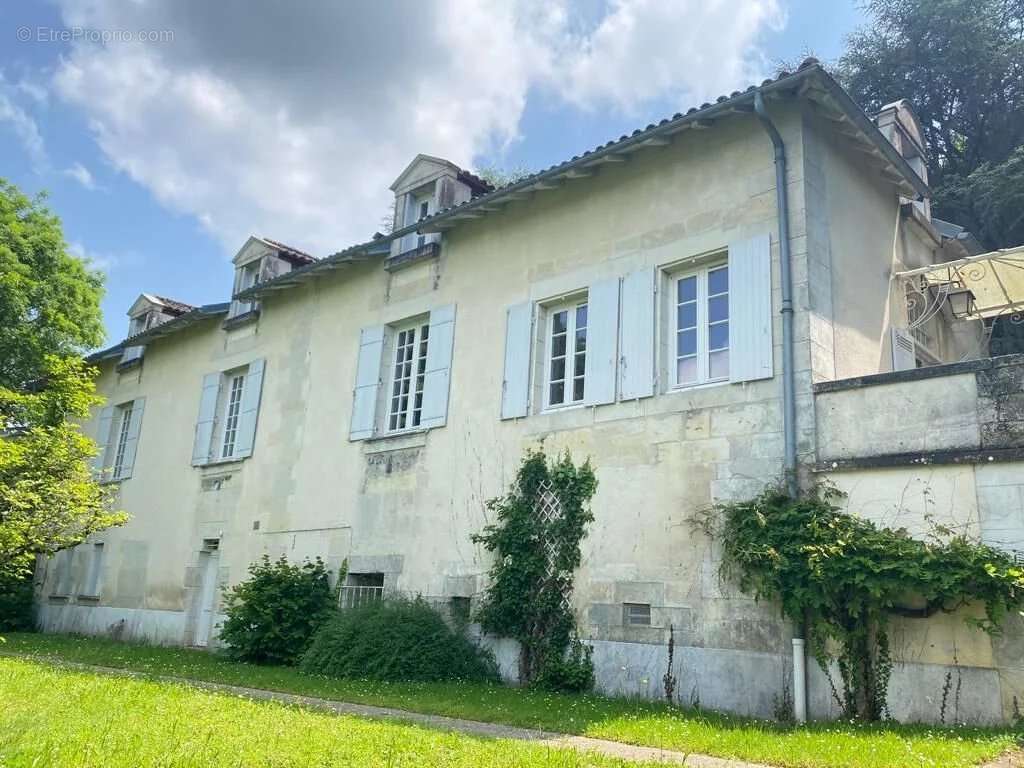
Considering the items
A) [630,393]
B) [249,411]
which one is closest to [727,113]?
[630,393]

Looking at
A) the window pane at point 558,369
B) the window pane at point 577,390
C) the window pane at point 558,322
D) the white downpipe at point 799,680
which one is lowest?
the white downpipe at point 799,680

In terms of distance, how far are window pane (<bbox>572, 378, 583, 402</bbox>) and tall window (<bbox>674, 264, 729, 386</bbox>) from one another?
4.17 feet

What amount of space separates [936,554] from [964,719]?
3.82 ft

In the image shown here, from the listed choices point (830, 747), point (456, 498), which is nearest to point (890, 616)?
point (830, 747)

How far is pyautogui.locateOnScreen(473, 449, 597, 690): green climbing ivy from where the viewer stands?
811 centimetres

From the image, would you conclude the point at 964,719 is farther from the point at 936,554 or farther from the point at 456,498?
the point at 456,498

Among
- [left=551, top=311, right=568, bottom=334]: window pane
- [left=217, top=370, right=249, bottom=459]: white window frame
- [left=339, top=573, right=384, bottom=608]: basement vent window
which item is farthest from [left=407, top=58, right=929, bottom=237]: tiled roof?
[left=217, top=370, right=249, bottom=459]: white window frame

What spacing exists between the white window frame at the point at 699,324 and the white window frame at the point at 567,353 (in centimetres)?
97

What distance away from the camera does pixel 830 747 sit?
492cm

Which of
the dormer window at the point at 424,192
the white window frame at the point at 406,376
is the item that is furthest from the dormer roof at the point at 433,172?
the white window frame at the point at 406,376

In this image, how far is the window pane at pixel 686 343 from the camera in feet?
26.8

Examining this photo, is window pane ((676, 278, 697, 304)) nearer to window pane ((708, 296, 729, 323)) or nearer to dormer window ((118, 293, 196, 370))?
window pane ((708, 296, 729, 323))

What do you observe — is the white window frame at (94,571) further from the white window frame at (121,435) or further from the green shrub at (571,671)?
the green shrub at (571,671)

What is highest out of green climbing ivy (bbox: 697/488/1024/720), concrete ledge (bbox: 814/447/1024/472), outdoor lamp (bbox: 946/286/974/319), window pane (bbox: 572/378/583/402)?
outdoor lamp (bbox: 946/286/974/319)
